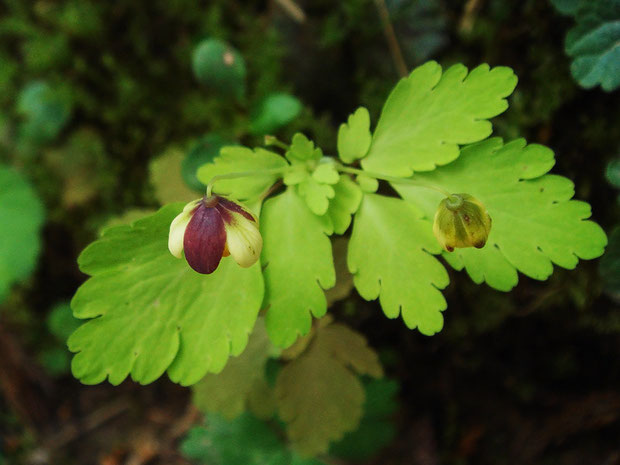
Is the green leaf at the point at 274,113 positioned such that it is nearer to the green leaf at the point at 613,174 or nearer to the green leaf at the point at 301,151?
the green leaf at the point at 301,151

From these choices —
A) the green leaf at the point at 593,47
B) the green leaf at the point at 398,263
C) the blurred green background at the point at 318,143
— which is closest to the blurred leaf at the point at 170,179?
the blurred green background at the point at 318,143

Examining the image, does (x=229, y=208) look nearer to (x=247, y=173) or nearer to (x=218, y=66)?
(x=247, y=173)

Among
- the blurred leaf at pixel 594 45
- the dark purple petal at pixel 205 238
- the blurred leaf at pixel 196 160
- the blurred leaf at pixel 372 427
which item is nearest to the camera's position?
the dark purple petal at pixel 205 238

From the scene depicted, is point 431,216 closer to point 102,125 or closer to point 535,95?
point 535,95

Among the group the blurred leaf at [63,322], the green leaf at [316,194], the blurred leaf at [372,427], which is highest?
the green leaf at [316,194]

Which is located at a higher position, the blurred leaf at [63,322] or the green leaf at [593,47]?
the green leaf at [593,47]

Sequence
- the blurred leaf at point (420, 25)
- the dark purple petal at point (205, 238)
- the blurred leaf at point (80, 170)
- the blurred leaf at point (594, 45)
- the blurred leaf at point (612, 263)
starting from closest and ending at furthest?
the dark purple petal at point (205, 238) < the blurred leaf at point (594, 45) < the blurred leaf at point (612, 263) < the blurred leaf at point (420, 25) < the blurred leaf at point (80, 170)

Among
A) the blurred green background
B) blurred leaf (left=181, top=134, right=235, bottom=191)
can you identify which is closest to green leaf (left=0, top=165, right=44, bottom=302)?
the blurred green background
